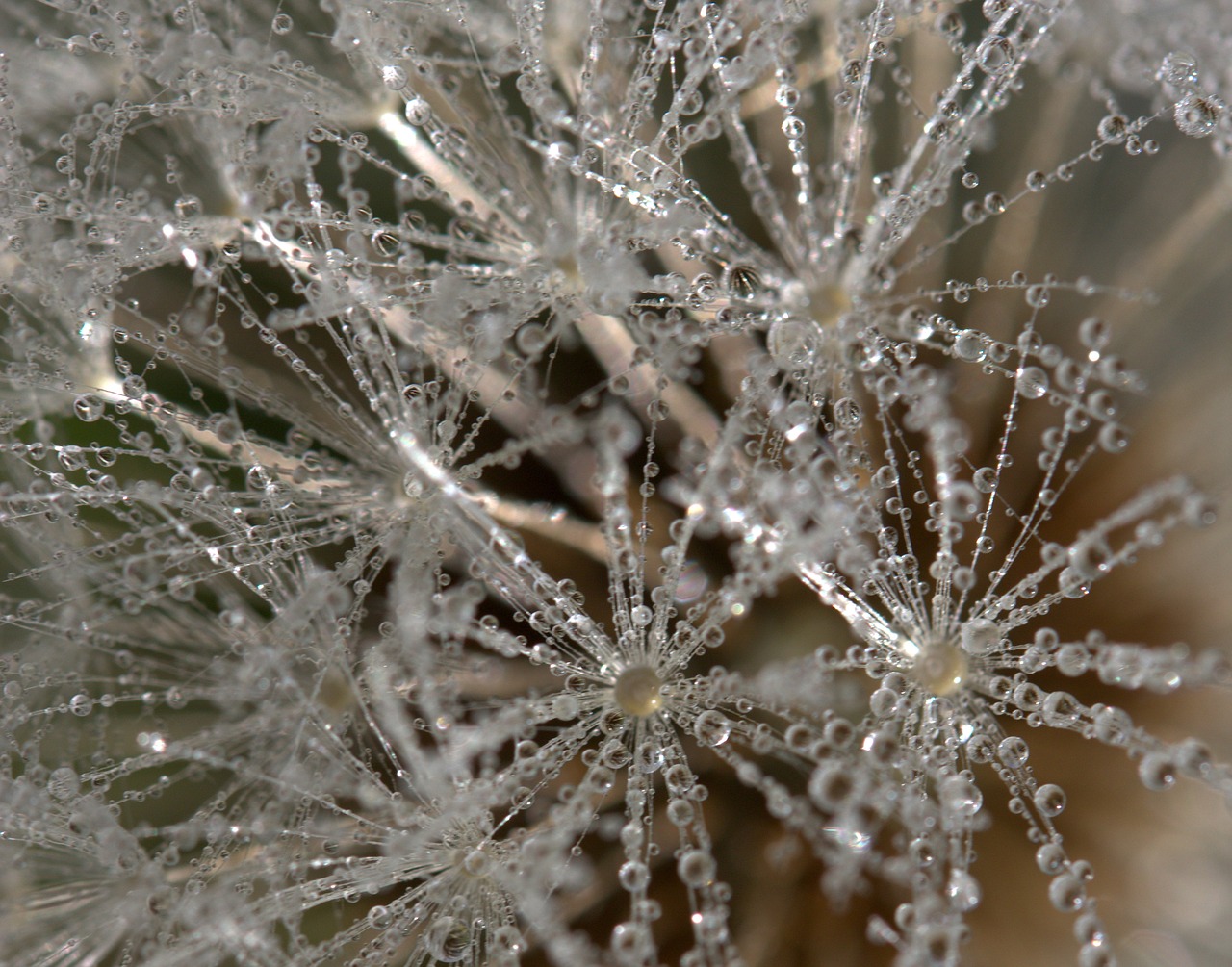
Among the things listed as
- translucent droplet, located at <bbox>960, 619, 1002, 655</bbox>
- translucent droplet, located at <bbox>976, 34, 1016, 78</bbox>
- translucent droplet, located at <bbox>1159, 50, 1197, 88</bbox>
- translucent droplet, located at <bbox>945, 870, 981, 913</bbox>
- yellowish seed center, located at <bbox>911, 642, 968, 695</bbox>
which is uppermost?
translucent droplet, located at <bbox>1159, 50, 1197, 88</bbox>

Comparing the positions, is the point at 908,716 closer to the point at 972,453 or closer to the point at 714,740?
the point at 714,740

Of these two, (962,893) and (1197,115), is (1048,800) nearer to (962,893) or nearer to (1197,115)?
(962,893)

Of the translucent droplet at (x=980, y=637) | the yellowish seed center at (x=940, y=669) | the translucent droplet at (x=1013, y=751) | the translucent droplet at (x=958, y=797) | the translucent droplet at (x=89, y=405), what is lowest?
the translucent droplet at (x=958, y=797)

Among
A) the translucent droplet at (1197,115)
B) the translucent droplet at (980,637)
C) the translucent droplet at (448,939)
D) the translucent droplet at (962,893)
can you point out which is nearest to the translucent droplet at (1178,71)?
the translucent droplet at (1197,115)

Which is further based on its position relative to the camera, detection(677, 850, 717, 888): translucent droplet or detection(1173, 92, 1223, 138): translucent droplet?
detection(1173, 92, 1223, 138): translucent droplet

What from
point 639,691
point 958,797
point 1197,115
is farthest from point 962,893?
point 1197,115

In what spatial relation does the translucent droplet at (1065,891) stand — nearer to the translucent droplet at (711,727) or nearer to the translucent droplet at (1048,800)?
the translucent droplet at (1048,800)

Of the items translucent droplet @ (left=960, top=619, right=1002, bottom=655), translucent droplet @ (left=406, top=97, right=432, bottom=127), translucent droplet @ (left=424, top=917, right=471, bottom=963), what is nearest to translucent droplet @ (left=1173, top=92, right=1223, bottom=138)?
translucent droplet @ (left=960, top=619, right=1002, bottom=655)

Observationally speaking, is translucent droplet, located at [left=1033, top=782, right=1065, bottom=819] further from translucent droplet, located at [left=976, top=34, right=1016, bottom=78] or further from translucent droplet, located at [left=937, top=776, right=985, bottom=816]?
translucent droplet, located at [left=976, top=34, right=1016, bottom=78]
